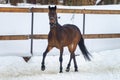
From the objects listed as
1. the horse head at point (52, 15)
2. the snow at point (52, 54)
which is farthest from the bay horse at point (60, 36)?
the snow at point (52, 54)

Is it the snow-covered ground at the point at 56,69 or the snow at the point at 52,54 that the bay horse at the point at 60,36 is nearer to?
the snow-covered ground at the point at 56,69

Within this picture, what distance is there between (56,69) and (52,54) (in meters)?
1.67

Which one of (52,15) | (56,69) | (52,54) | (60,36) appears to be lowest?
(56,69)

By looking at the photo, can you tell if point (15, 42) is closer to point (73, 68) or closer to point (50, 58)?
point (50, 58)

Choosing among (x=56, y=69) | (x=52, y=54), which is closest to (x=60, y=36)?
(x=56, y=69)

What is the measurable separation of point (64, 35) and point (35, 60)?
1651 mm

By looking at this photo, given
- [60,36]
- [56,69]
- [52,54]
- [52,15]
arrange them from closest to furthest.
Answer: [52,15], [60,36], [56,69], [52,54]

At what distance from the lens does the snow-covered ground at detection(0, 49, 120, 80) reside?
9133mm

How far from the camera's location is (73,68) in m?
10.2

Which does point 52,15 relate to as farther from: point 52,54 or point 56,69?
point 52,54

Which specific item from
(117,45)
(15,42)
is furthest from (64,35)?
(117,45)

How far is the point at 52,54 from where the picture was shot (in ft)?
38.3

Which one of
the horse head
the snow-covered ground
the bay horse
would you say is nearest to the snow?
the snow-covered ground

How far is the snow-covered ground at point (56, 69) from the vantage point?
913 centimetres
